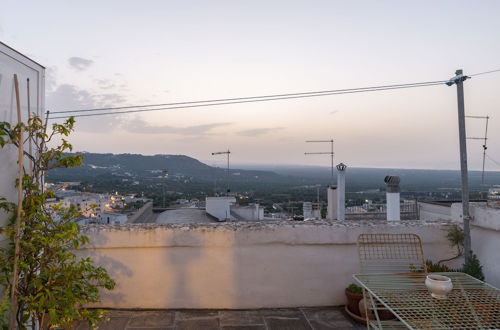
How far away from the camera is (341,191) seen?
18.9 feet

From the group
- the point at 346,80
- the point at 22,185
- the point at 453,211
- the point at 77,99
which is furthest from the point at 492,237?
the point at 77,99

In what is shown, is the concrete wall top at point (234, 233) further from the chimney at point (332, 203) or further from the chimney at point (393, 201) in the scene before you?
the chimney at point (332, 203)

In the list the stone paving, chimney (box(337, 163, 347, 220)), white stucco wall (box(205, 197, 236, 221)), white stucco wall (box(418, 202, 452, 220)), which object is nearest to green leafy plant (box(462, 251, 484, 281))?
the stone paving

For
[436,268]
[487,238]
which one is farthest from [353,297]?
[487,238]

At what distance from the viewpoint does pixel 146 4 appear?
5.93 meters

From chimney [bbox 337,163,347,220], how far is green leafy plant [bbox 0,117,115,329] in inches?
176

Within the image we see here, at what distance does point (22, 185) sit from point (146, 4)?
16.6 ft

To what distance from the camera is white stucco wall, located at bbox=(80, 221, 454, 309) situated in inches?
120

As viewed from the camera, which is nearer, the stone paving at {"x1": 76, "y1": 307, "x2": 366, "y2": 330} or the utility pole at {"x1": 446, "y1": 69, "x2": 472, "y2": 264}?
the stone paving at {"x1": 76, "y1": 307, "x2": 366, "y2": 330}

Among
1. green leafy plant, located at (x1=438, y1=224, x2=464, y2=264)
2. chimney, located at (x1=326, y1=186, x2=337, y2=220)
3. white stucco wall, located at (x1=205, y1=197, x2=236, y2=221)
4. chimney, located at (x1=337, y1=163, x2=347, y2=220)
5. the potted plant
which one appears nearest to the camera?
the potted plant

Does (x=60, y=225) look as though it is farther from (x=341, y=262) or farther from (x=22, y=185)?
(x=341, y=262)

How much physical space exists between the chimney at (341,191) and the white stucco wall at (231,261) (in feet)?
8.25

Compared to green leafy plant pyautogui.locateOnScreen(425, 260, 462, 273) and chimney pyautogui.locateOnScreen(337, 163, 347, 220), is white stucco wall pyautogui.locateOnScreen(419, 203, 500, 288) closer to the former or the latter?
green leafy plant pyautogui.locateOnScreen(425, 260, 462, 273)

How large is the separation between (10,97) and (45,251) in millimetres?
1015
